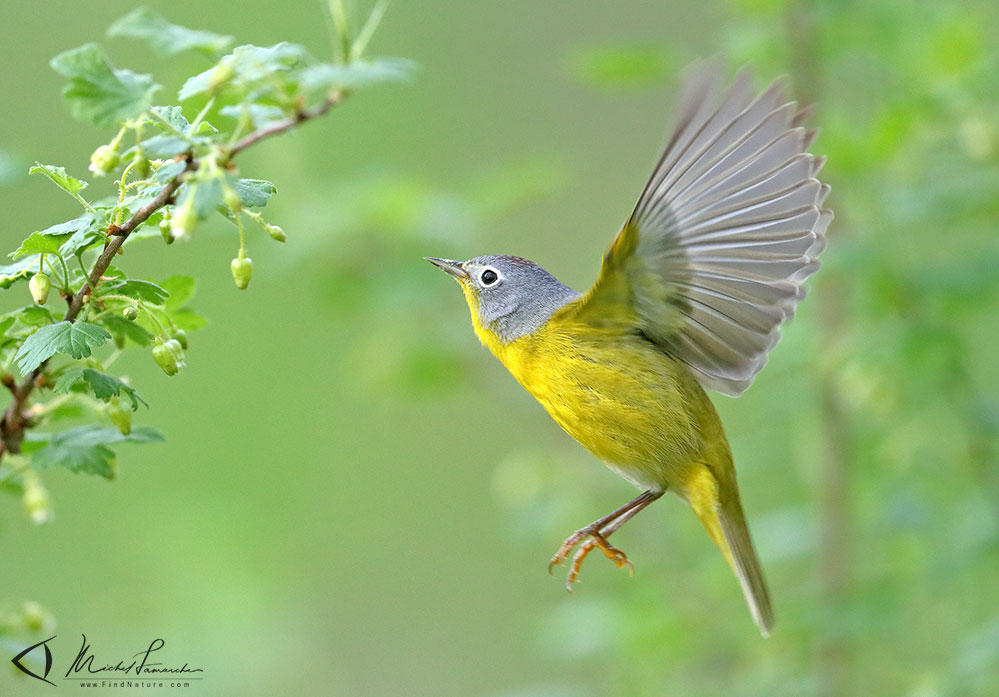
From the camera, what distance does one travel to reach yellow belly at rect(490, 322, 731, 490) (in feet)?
7.29

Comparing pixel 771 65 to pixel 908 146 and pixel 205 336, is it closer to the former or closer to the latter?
pixel 908 146

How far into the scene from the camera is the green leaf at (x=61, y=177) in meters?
1.25

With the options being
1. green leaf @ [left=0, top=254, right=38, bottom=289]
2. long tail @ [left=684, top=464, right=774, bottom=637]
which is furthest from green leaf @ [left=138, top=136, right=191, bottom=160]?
long tail @ [left=684, top=464, right=774, bottom=637]

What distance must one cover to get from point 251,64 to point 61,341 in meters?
0.37

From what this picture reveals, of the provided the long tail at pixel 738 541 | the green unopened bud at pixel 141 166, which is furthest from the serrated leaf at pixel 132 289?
the long tail at pixel 738 541

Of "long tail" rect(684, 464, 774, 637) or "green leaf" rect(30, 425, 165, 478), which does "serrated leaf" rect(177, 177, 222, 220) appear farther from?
"long tail" rect(684, 464, 774, 637)

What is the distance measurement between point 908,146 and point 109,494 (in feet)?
15.2

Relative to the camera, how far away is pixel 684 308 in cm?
216

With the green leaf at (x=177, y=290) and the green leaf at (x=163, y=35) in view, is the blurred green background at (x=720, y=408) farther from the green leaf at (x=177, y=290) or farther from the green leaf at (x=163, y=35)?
the green leaf at (x=163, y=35)

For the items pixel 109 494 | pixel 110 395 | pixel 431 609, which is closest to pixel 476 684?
pixel 431 609

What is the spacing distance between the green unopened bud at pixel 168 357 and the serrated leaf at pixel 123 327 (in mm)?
55

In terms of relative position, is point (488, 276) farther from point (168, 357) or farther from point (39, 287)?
point (39, 287)

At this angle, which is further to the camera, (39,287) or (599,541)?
(599,541)

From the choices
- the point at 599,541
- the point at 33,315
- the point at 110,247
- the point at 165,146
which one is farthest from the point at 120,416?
the point at 599,541
